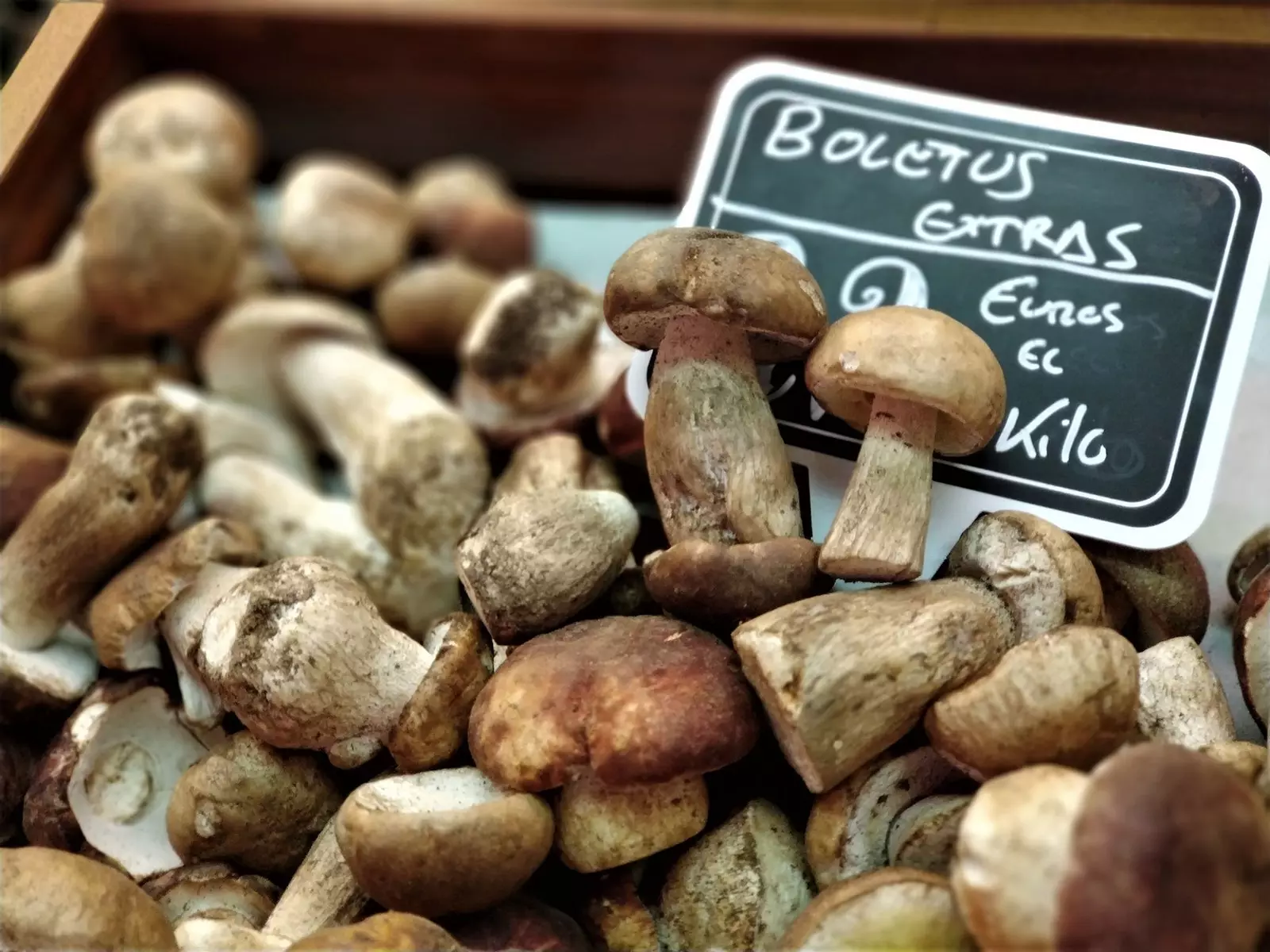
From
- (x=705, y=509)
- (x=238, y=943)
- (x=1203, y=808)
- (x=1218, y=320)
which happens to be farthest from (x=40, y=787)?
(x=1218, y=320)

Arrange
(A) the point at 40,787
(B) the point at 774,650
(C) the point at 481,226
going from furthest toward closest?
1. (C) the point at 481,226
2. (A) the point at 40,787
3. (B) the point at 774,650

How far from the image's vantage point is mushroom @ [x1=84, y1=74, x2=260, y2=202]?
192 cm

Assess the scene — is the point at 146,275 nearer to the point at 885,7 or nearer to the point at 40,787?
the point at 40,787

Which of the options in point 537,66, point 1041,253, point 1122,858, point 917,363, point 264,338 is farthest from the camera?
point 537,66

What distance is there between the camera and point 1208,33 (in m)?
1.44

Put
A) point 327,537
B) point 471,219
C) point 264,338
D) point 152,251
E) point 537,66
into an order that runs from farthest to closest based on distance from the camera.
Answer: point 537,66 < point 471,219 < point 264,338 < point 152,251 < point 327,537

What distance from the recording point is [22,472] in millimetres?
1325

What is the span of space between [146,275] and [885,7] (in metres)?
1.41

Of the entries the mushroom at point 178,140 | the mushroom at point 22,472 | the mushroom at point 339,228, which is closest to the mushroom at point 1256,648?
the mushroom at point 22,472

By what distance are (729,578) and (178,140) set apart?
156cm

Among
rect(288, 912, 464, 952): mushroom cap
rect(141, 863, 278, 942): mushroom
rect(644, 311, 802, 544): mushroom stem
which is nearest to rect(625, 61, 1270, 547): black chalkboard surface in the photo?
rect(644, 311, 802, 544): mushroom stem

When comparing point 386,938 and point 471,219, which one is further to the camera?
point 471,219

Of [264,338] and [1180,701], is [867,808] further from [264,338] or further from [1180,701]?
[264,338]

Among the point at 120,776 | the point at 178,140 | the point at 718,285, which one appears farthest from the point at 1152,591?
the point at 178,140
